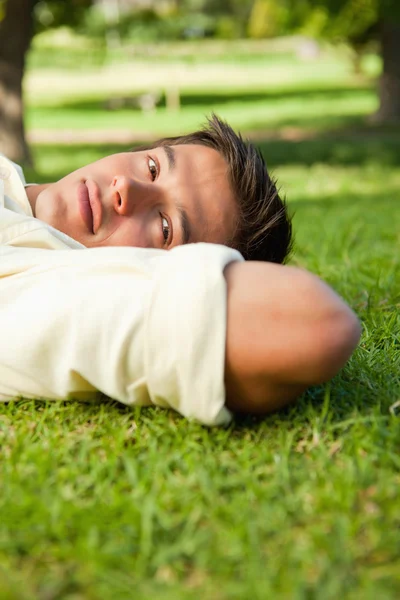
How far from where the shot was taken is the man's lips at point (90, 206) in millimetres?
2457

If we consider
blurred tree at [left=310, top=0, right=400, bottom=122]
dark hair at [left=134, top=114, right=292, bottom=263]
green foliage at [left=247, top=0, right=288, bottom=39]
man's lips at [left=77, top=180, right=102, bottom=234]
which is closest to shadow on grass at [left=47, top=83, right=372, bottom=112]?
blurred tree at [left=310, top=0, right=400, bottom=122]

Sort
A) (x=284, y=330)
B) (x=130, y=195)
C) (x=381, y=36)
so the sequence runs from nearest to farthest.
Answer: (x=284, y=330) → (x=130, y=195) → (x=381, y=36)

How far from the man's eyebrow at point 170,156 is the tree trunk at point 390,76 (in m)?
12.3

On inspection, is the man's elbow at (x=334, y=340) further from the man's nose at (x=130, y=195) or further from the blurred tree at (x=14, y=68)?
the blurred tree at (x=14, y=68)

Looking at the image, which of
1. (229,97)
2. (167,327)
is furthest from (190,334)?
(229,97)

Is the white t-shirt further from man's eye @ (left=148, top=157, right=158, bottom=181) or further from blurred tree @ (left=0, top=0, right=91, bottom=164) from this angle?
blurred tree @ (left=0, top=0, right=91, bottom=164)

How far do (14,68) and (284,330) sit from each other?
9273mm

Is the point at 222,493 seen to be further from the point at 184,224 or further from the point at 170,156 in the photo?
the point at 170,156

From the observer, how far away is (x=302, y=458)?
1.75 meters

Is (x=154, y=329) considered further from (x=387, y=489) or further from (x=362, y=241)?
(x=362, y=241)

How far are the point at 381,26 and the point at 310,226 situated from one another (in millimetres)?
10531

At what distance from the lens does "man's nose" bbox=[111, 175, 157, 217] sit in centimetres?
241

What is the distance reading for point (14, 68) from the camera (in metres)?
10.1

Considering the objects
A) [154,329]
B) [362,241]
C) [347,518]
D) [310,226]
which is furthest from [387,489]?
[310,226]
